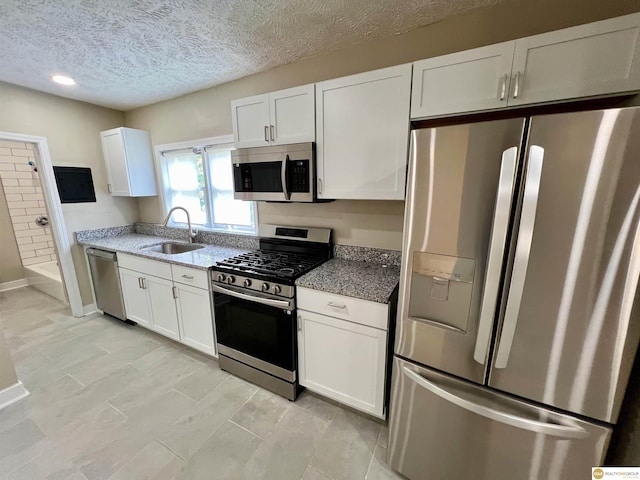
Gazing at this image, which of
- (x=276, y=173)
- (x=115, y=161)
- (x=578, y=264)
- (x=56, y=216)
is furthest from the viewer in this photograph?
(x=115, y=161)

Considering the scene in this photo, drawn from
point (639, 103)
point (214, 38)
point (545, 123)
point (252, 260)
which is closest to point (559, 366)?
point (545, 123)

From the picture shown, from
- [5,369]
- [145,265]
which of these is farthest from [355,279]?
[5,369]

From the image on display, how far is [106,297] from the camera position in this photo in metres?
3.01

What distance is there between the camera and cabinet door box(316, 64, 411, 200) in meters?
1.50

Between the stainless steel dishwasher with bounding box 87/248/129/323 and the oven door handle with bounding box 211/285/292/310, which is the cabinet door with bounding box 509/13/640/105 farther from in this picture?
the stainless steel dishwasher with bounding box 87/248/129/323

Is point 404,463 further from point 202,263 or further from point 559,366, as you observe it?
point 202,263

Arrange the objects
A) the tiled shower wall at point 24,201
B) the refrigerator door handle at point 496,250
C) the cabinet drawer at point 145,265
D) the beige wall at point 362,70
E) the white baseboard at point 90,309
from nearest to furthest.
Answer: the refrigerator door handle at point 496,250 → the beige wall at point 362,70 → the cabinet drawer at point 145,265 → the white baseboard at point 90,309 → the tiled shower wall at point 24,201

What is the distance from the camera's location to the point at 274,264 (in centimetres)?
199

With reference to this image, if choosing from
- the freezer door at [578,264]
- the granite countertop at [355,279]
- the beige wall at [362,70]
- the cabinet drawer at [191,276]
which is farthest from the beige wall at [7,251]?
the freezer door at [578,264]

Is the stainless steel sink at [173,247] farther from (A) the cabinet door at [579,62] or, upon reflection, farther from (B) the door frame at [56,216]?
(A) the cabinet door at [579,62]

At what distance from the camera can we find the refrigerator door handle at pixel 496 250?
0.92 meters

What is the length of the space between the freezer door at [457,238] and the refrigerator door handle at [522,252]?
46mm

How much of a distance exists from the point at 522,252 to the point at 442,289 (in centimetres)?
33

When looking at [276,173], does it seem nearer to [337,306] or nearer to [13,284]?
[337,306]
